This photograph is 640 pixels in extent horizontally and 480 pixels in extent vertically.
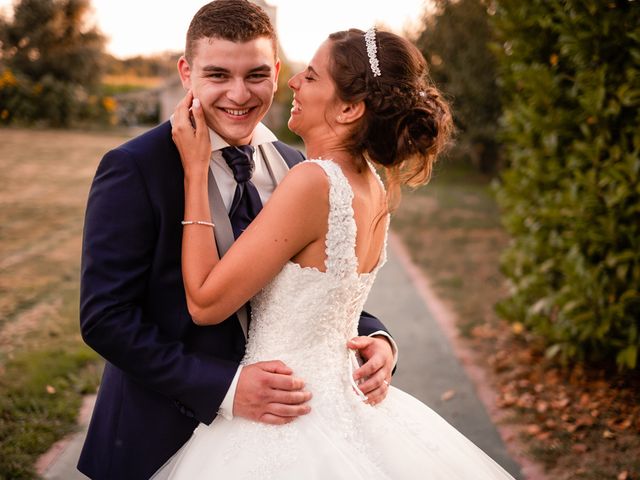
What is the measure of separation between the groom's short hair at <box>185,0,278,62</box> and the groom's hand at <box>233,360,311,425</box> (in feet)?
3.97

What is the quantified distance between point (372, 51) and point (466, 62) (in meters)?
17.6

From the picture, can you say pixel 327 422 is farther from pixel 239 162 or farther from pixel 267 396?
pixel 239 162

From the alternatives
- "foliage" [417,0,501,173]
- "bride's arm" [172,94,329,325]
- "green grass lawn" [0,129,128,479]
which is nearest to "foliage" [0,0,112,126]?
"green grass lawn" [0,129,128,479]

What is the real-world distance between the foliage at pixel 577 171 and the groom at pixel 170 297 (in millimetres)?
2588

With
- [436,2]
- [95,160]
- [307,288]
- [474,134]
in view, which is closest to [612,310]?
[307,288]

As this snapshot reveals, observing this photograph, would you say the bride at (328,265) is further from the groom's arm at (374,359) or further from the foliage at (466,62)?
the foliage at (466,62)

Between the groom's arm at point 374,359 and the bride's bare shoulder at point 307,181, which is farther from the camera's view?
the groom's arm at point 374,359

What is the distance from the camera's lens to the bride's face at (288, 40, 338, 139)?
237cm

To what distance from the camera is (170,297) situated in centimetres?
216

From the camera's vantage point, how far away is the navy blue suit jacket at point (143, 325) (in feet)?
6.55

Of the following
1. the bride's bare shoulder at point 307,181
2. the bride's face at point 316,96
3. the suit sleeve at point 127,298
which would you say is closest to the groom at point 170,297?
the suit sleeve at point 127,298

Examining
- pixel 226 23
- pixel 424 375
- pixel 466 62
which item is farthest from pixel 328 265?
pixel 466 62

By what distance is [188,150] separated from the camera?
6.95 feet

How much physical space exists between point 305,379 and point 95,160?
19.2 m
